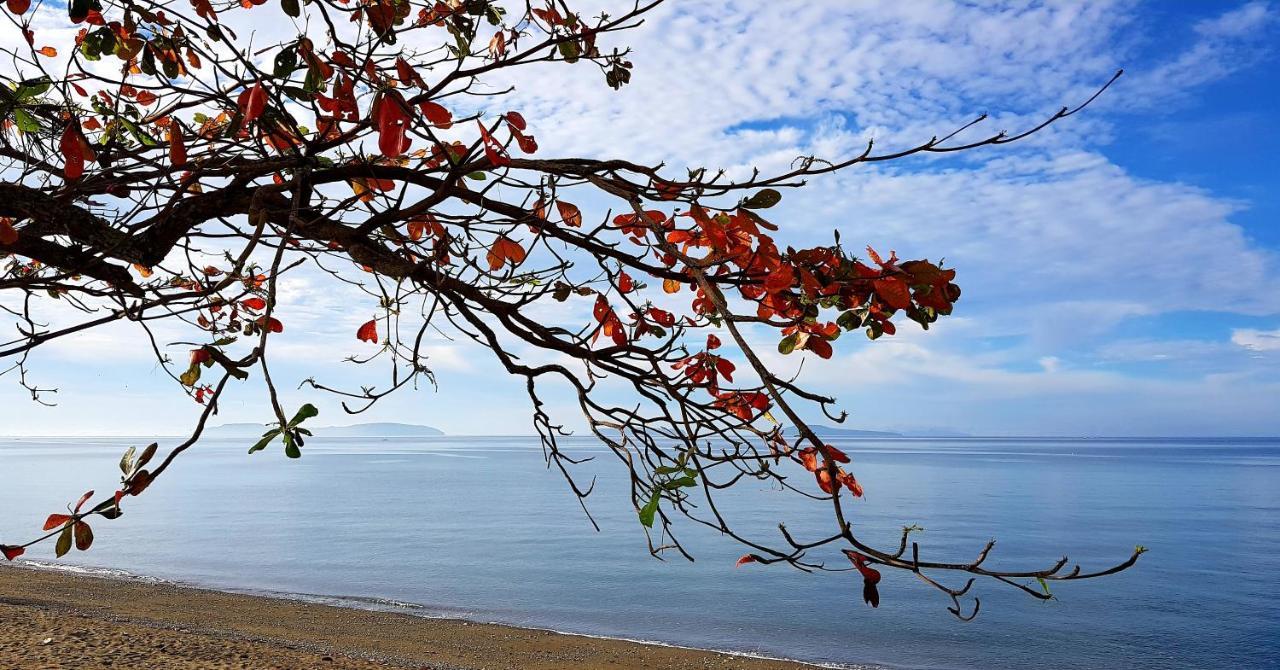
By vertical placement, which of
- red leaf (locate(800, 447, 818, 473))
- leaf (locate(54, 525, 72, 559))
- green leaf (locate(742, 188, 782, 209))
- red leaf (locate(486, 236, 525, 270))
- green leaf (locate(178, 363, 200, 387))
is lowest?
leaf (locate(54, 525, 72, 559))

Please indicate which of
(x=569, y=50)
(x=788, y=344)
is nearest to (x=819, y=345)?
Answer: (x=788, y=344)

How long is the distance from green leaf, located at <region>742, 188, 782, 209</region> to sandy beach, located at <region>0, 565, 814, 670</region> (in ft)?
20.5

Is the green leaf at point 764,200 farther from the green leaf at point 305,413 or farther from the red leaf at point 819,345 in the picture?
the green leaf at point 305,413

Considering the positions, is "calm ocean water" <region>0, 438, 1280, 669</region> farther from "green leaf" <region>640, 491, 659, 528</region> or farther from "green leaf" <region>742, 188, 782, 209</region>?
"green leaf" <region>742, 188, 782, 209</region>

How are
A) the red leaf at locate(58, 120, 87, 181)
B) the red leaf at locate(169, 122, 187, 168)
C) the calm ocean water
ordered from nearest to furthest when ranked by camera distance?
1. the red leaf at locate(58, 120, 87, 181)
2. the red leaf at locate(169, 122, 187, 168)
3. the calm ocean water

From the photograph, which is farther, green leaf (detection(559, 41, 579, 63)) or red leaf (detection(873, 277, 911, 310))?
green leaf (detection(559, 41, 579, 63))

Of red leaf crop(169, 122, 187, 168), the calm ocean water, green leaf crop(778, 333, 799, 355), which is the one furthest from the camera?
the calm ocean water

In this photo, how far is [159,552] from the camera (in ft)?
59.8

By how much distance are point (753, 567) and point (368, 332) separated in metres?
15.4

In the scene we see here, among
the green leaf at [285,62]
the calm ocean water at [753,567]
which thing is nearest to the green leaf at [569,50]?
the green leaf at [285,62]

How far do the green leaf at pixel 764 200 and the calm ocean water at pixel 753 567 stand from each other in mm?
9777

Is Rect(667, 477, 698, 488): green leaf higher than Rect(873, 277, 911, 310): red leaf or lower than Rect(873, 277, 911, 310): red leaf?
lower

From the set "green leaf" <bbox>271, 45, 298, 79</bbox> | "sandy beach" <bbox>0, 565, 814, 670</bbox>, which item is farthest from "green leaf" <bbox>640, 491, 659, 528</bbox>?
"sandy beach" <bbox>0, 565, 814, 670</bbox>

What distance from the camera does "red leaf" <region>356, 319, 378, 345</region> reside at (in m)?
2.52
